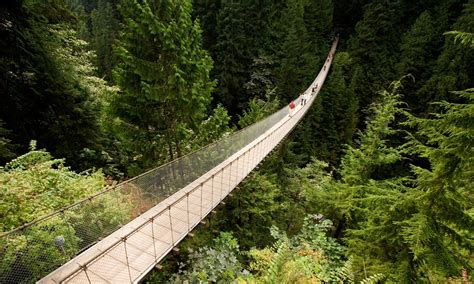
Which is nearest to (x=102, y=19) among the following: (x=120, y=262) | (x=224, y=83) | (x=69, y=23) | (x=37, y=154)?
(x=224, y=83)

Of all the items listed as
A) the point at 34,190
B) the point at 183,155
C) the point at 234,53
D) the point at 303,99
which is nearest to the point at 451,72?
the point at 303,99

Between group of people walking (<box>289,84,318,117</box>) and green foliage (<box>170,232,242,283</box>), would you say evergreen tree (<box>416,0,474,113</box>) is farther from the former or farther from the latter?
green foliage (<box>170,232,242,283</box>)

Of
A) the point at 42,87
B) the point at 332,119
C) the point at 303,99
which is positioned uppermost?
the point at 42,87

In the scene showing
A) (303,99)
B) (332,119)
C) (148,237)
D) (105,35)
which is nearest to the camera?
(148,237)

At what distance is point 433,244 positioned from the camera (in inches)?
175

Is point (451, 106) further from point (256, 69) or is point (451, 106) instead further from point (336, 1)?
point (336, 1)

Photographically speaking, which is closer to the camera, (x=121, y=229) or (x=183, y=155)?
(x=121, y=229)

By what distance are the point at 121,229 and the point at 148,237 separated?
1.61ft

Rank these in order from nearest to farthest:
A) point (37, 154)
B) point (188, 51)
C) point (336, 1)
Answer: point (37, 154), point (188, 51), point (336, 1)

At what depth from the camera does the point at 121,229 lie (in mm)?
4918

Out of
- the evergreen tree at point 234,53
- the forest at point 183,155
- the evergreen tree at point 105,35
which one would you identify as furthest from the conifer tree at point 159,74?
the evergreen tree at point 105,35

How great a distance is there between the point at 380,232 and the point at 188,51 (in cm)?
634

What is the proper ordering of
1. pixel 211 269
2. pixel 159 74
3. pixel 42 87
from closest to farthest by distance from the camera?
pixel 211 269 < pixel 42 87 < pixel 159 74

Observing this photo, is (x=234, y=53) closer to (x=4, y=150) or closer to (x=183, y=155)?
(x=183, y=155)
